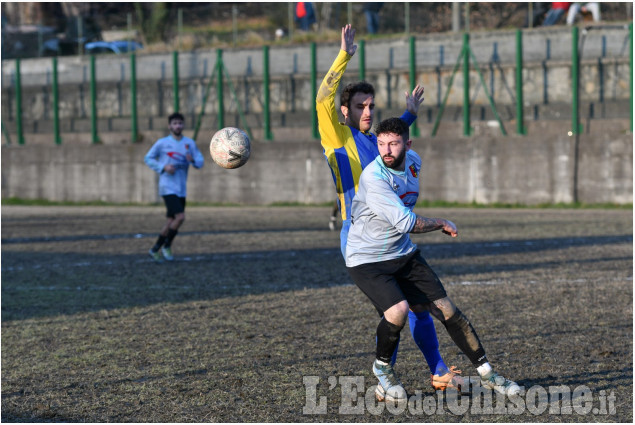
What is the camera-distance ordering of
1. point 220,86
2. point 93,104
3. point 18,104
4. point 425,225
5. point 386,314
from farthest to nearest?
1. point 18,104
2. point 93,104
3. point 220,86
4. point 386,314
5. point 425,225

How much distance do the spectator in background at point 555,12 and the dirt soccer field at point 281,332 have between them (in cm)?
1539

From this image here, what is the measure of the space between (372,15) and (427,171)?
7608mm

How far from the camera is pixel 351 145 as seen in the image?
6.68 metres

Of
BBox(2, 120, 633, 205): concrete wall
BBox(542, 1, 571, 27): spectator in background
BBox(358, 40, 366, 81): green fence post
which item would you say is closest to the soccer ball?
BBox(2, 120, 633, 205): concrete wall

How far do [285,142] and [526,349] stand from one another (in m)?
22.6

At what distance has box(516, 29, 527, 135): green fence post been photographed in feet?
91.8

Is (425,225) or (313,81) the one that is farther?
(313,81)

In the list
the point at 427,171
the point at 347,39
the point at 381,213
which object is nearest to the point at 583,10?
the point at 427,171

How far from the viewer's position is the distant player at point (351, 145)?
21.2ft

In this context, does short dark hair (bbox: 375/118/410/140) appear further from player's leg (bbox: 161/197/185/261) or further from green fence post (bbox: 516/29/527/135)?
green fence post (bbox: 516/29/527/135)

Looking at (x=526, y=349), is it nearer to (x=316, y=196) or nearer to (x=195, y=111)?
(x=316, y=196)

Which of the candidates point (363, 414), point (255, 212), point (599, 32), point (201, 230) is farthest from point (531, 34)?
point (363, 414)

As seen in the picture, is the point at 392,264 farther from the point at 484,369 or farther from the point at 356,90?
the point at 356,90

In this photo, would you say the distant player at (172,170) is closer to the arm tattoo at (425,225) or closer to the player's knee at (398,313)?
the player's knee at (398,313)
